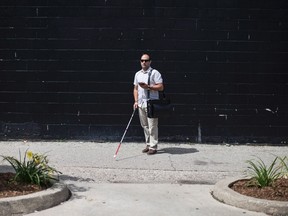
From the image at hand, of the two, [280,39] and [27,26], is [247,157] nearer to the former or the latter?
[280,39]

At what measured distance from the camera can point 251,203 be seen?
5.71 m

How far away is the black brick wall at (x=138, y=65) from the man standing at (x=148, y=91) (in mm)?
1004

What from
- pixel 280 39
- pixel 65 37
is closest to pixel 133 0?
pixel 65 37

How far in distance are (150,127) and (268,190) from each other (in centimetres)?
306

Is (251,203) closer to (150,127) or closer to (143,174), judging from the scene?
(143,174)

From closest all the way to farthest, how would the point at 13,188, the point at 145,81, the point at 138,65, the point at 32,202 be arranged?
1. the point at 32,202
2. the point at 13,188
3. the point at 145,81
4. the point at 138,65

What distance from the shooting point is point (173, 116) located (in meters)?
9.73

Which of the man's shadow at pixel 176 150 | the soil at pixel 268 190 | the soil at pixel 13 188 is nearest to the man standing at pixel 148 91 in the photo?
the man's shadow at pixel 176 150

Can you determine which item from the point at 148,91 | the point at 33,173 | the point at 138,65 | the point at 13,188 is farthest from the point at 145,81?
the point at 13,188

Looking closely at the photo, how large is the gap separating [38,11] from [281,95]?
524 centimetres

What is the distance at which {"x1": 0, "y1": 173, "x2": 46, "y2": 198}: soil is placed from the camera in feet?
18.6

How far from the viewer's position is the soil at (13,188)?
5.66m

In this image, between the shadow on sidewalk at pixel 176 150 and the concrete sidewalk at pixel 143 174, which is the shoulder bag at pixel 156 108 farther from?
the shadow on sidewalk at pixel 176 150

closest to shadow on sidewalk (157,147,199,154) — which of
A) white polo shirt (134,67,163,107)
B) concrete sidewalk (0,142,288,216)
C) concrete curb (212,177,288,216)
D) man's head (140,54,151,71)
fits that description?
concrete sidewalk (0,142,288,216)
